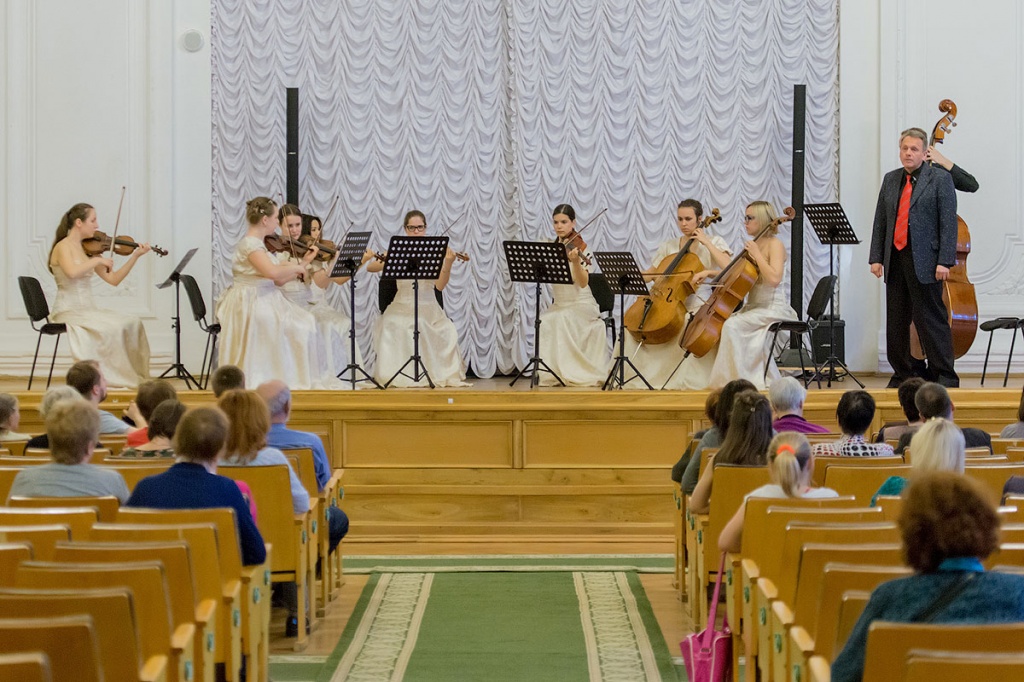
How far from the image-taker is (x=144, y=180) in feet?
36.2

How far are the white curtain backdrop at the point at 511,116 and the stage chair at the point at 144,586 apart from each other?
8244 millimetres

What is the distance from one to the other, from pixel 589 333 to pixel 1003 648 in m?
7.14

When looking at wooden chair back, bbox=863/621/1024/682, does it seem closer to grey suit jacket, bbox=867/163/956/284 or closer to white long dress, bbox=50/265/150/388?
grey suit jacket, bbox=867/163/956/284

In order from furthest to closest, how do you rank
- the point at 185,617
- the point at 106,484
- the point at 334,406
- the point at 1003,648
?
the point at 334,406
the point at 106,484
the point at 185,617
the point at 1003,648

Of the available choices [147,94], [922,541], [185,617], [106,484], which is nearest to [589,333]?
[147,94]

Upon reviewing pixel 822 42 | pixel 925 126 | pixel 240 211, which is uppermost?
pixel 822 42

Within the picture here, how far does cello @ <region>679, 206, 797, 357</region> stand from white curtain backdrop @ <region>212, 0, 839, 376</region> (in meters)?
2.67

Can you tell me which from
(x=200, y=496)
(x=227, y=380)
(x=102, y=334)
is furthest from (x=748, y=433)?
(x=102, y=334)

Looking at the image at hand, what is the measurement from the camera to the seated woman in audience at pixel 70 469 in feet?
13.3

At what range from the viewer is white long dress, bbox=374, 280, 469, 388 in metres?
9.36

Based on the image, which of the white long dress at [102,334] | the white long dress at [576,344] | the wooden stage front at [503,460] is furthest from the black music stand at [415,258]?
the white long dress at [102,334]

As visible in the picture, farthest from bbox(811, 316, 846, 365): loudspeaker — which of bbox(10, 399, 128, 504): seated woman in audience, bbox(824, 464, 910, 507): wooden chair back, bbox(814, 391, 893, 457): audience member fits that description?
bbox(10, 399, 128, 504): seated woman in audience

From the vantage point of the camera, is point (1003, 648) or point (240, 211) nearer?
point (1003, 648)

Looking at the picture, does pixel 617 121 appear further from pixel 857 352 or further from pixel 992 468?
pixel 992 468
